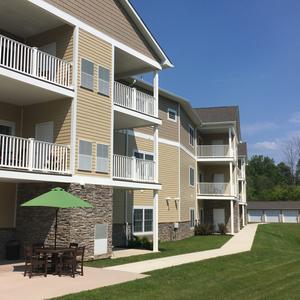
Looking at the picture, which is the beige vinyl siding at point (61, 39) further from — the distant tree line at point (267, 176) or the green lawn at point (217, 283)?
the distant tree line at point (267, 176)

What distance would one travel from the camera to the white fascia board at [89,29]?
54.6ft

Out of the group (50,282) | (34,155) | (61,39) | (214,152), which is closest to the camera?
(50,282)

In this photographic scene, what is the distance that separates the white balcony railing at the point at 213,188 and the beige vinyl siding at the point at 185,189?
2103mm

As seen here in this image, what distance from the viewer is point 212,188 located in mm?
39344

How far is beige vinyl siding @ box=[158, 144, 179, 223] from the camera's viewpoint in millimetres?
29109

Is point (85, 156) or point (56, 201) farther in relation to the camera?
point (85, 156)

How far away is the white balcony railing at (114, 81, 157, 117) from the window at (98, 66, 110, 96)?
3.94 ft

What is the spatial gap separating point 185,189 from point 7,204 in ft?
59.0

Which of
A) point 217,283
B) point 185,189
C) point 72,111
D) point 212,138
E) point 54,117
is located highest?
point 212,138

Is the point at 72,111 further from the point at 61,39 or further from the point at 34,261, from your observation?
the point at 34,261

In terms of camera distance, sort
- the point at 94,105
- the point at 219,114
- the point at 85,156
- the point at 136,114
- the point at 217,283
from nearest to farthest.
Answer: the point at 217,283
the point at 85,156
the point at 94,105
the point at 136,114
the point at 219,114

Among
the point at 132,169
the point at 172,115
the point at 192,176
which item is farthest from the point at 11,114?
the point at 192,176

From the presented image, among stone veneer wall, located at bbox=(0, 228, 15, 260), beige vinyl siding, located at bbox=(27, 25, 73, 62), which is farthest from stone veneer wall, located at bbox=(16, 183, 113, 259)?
beige vinyl siding, located at bbox=(27, 25, 73, 62)

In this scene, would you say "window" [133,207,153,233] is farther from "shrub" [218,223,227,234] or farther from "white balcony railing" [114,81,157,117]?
"shrub" [218,223,227,234]
